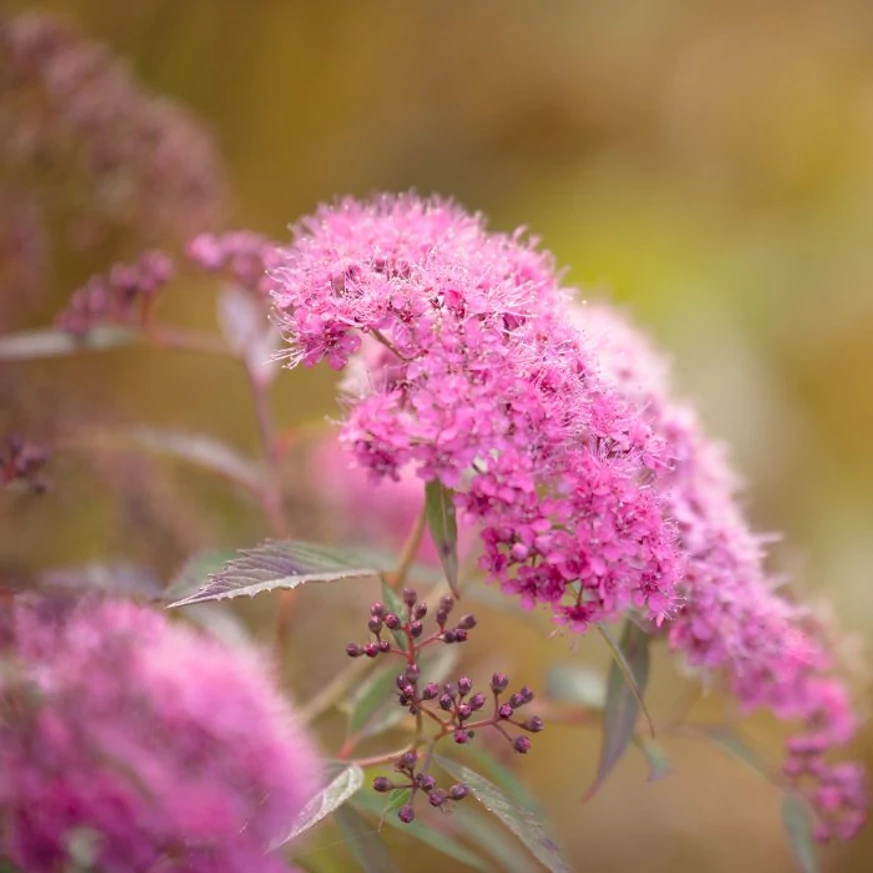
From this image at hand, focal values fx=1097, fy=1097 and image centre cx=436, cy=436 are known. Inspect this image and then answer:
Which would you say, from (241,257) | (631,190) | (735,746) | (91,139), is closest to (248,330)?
(241,257)

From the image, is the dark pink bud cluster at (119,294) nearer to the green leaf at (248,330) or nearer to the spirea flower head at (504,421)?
the green leaf at (248,330)

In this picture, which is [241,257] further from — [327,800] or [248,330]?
[327,800]

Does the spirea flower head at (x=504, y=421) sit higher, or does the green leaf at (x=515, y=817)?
the spirea flower head at (x=504, y=421)

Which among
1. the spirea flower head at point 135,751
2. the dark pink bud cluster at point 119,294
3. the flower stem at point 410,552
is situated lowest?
the spirea flower head at point 135,751

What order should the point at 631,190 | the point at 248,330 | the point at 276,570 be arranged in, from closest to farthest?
→ the point at 276,570
the point at 248,330
the point at 631,190

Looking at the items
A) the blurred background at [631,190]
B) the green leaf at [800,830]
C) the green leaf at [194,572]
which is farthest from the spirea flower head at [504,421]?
the blurred background at [631,190]

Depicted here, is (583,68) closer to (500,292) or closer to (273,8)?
(273,8)

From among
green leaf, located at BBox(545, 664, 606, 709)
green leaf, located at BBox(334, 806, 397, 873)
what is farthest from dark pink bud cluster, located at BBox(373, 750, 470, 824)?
green leaf, located at BBox(545, 664, 606, 709)
